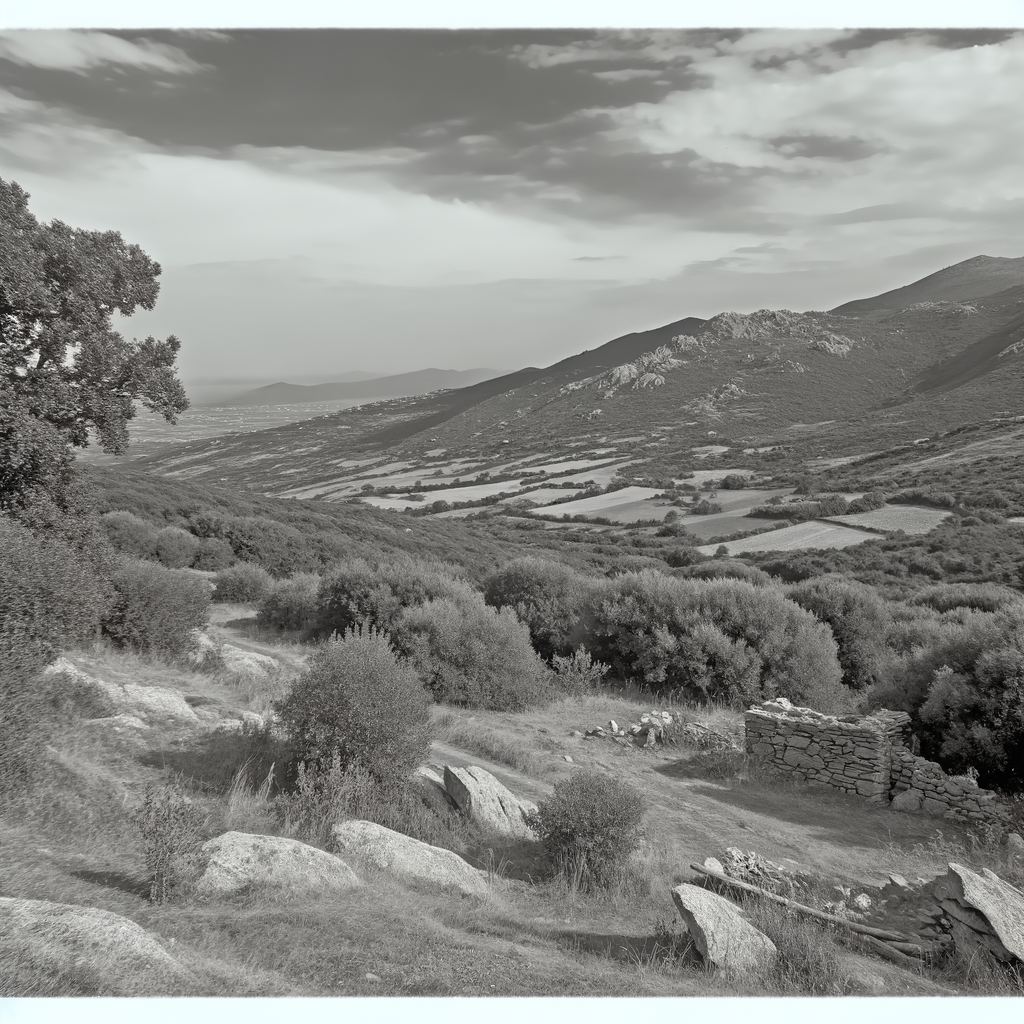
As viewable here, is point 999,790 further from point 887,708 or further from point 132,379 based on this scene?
point 132,379

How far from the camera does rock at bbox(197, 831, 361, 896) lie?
421 cm

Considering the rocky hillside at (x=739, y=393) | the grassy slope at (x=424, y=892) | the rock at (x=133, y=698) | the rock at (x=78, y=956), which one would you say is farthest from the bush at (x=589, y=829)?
the rocky hillside at (x=739, y=393)

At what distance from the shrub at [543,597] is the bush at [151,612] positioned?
6.67 metres

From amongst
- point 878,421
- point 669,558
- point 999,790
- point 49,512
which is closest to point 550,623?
point 999,790

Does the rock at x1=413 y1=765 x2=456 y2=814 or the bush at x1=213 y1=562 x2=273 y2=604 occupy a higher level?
the rock at x1=413 y1=765 x2=456 y2=814

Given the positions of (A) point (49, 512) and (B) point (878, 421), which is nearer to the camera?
(A) point (49, 512)

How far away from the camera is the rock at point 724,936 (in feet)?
12.9

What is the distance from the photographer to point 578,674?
13.4m

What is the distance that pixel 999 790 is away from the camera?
27.2ft

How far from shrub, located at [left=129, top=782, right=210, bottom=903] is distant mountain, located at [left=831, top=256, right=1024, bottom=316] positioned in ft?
571

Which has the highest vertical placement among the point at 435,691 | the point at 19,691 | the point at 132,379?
the point at 132,379

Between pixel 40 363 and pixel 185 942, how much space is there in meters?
8.62

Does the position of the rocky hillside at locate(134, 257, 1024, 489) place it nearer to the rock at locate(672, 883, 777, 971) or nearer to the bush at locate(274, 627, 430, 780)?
the bush at locate(274, 627, 430, 780)

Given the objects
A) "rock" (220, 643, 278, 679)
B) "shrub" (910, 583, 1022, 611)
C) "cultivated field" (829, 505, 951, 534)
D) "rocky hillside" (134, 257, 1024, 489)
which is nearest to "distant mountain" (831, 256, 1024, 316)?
"rocky hillside" (134, 257, 1024, 489)
